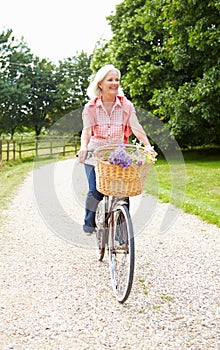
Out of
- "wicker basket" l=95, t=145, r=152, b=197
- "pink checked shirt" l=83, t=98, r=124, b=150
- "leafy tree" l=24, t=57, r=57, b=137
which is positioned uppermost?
"leafy tree" l=24, t=57, r=57, b=137

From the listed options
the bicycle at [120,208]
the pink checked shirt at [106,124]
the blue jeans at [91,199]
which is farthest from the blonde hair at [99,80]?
the bicycle at [120,208]

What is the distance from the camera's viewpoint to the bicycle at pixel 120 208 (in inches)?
134

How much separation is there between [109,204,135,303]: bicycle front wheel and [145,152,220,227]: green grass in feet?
9.53

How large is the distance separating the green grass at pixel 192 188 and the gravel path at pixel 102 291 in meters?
0.80

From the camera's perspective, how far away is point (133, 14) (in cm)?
2023

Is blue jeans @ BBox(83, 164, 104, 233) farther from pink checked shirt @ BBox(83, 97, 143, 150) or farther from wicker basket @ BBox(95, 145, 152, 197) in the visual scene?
wicker basket @ BBox(95, 145, 152, 197)

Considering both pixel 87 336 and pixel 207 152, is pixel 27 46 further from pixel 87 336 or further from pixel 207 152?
pixel 87 336

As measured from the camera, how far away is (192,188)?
1029 centimetres

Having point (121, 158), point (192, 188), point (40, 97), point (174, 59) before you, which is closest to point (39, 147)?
point (174, 59)

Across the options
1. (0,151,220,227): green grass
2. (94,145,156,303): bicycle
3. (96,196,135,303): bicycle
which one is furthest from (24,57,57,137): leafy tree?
(94,145,156,303): bicycle

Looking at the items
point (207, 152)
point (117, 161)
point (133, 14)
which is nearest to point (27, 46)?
point (133, 14)

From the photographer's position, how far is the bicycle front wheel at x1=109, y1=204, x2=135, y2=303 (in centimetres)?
343

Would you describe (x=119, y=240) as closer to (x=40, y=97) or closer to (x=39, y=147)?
(x=39, y=147)

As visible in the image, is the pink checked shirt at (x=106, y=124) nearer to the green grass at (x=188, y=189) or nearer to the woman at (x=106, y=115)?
the woman at (x=106, y=115)
